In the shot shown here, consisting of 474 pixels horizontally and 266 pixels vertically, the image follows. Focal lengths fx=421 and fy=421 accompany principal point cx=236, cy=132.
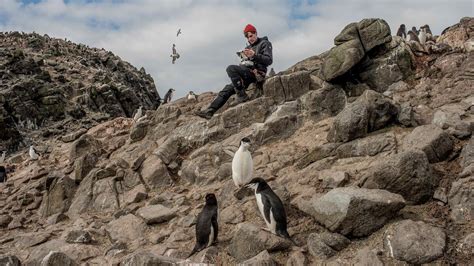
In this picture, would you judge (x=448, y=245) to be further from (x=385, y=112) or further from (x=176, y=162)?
(x=176, y=162)

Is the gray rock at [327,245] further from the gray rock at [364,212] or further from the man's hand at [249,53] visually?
the man's hand at [249,53]

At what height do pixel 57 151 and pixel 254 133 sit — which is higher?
pixel 57 151

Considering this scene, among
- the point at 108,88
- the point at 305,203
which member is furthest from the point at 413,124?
the point at 108,88

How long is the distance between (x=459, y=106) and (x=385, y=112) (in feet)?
5.37

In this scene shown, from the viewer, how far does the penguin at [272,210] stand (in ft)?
24.1

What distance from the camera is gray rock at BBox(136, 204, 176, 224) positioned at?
9.88 meters

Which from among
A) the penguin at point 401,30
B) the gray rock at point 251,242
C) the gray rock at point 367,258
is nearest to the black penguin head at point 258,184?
the gray rock at point 251,242

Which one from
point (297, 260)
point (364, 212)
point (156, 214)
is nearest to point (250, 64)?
point (156, 214)

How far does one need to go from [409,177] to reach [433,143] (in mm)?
1257

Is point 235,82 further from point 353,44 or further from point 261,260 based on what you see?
point 261,260

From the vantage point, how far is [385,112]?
9734 mm

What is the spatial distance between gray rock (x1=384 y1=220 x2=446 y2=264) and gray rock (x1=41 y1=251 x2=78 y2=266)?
6.16 m

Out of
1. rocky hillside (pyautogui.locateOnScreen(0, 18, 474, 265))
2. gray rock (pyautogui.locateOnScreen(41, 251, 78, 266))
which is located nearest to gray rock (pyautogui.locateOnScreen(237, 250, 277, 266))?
rocky hillside (pyautogui.locateOnScreen(0, 18, 474, 265))

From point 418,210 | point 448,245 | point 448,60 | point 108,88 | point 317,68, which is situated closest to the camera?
point 448,245
